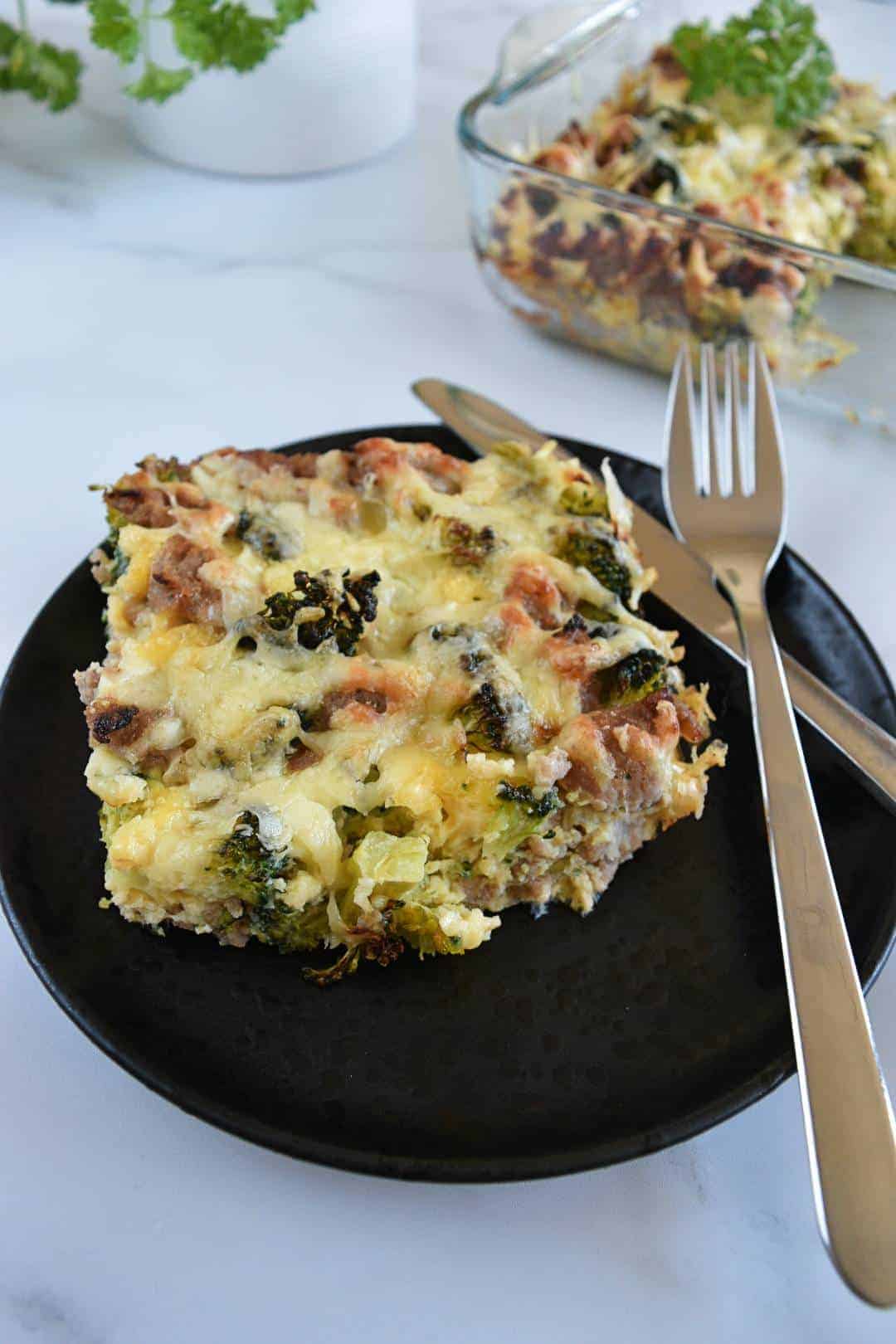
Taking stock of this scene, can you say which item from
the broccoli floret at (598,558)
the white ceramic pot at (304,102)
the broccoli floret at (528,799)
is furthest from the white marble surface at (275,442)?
the broccoli floret at (598,558)

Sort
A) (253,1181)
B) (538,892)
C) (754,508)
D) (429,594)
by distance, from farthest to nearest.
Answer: (754,508)
(429,594)
(538,892)
(253,1181)

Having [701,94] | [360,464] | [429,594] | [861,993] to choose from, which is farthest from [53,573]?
[701,94]

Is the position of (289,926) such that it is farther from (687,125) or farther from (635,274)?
(687,125)

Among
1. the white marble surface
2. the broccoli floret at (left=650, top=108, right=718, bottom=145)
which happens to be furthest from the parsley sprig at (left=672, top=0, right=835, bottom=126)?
the white marble surface

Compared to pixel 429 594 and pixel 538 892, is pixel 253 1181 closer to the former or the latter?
pixel 538 892

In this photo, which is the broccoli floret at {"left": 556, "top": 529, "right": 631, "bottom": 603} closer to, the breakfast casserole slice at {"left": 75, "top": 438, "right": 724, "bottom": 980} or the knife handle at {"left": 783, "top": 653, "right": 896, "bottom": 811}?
the breakfast casserole slice at {"left": 75, "top": 438, "right": 724, "bottom": 980}

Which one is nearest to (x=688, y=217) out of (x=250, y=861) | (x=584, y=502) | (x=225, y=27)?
(x=584, y=502)
